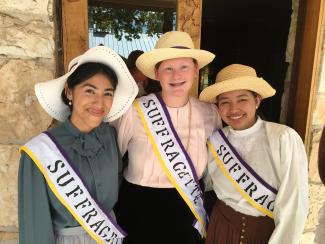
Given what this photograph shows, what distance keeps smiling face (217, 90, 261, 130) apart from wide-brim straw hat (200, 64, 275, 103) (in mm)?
37

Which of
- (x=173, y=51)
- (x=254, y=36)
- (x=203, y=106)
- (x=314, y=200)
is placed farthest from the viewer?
(x=254, y=36)

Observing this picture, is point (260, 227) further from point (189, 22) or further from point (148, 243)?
point (189, 22)

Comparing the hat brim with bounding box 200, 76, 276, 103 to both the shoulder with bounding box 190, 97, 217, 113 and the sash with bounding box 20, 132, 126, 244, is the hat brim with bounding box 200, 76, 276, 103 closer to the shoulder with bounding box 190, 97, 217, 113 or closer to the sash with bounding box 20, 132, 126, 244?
the shoulder with bounding box 190, 97, 217, 113

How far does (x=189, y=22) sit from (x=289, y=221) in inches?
51.5

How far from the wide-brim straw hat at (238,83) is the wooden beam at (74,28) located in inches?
31.6

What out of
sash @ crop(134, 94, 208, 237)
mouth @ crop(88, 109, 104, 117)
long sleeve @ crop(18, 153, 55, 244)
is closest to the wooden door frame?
sash @ crop(134, 94, 208, 237)

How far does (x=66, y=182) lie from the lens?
5.09 feet

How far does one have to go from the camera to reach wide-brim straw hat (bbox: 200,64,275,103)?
6.02ft

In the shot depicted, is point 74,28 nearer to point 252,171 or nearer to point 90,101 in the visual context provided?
point 90,101

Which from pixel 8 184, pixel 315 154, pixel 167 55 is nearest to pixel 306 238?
pixel 315 154

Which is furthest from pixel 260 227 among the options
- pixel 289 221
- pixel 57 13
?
pixel 57 13

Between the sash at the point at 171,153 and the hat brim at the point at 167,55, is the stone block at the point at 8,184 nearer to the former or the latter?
the sash at the point at 171,153

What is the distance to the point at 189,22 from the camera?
83.9 inches

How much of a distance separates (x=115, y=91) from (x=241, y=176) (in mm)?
835
